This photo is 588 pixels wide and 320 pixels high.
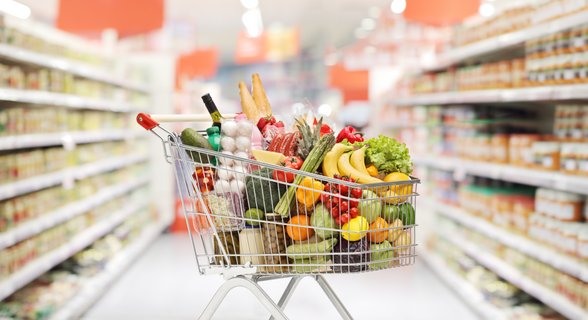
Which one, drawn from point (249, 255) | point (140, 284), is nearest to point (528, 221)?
point (249, 255)

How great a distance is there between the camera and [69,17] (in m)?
3.77

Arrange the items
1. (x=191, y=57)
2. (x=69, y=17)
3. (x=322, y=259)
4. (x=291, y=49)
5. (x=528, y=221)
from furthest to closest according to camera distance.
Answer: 1. (x=291, y=49)
2. (x=191, y=57)
3. (x=69, y=17)
4. (x=528, y=221)
5. (x=322, y=259)

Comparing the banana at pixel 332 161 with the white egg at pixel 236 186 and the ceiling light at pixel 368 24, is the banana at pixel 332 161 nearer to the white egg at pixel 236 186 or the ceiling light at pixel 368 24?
the white egg at pixel 236 186

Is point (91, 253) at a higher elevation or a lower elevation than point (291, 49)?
lower

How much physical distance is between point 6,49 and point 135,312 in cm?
207

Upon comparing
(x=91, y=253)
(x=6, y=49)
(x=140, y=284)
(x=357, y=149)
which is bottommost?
(x=140, y=284)

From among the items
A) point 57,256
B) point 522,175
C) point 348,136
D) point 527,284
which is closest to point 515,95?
point 522,175

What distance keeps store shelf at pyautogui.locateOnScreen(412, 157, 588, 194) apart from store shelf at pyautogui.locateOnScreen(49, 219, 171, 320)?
313 cm

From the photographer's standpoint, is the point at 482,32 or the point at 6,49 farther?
the point at 482,32

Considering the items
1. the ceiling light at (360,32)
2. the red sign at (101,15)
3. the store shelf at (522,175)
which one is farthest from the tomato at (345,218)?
the ceiling light at (360,32)

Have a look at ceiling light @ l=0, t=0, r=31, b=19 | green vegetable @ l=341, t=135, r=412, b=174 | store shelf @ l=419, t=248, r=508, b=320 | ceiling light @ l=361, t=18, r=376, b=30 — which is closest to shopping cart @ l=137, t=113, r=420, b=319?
green vegetable @ l=341, t=135, r=412, b=174

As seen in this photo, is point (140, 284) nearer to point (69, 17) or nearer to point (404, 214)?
point (69, 17)

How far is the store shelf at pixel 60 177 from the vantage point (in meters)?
3.03

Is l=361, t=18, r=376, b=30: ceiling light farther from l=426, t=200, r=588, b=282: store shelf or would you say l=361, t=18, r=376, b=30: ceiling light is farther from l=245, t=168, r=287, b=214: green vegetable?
l=245, t=168, r=287, b=214: green vegetable
